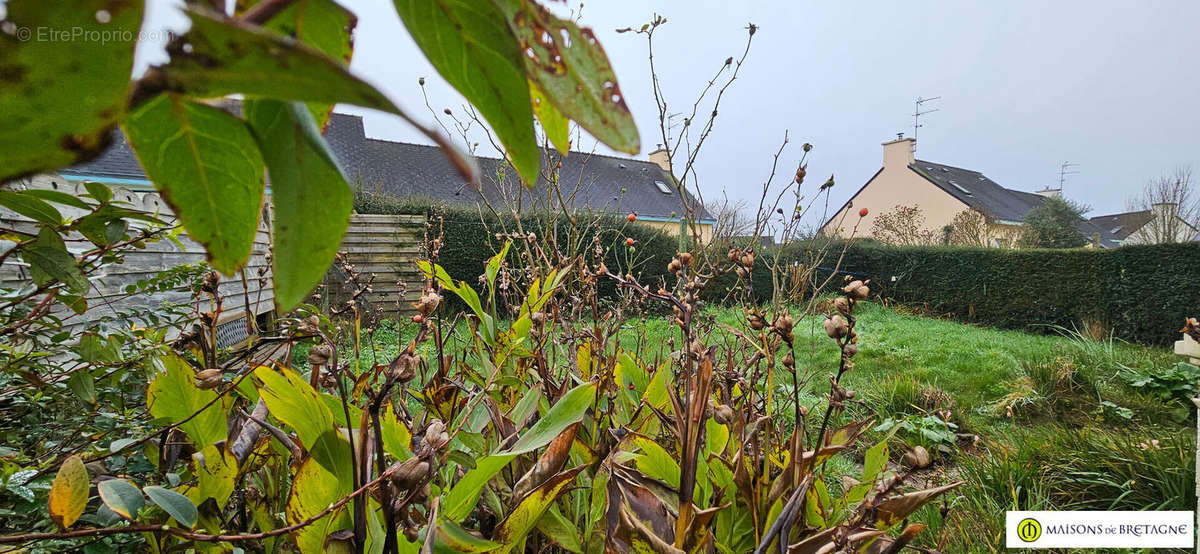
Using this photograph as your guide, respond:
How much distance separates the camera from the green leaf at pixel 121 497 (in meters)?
0.46

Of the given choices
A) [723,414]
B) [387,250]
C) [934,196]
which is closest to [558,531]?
[723,414]

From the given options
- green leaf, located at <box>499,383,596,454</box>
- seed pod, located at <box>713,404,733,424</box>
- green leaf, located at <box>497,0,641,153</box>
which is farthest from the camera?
seed pod, located at <box>713,404,733,424</box>

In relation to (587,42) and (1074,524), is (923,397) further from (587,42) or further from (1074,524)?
(587,42)

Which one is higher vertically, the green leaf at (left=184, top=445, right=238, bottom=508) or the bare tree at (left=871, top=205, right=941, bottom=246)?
the bare tree at (left=871, top=205, right=941, bottom=246)

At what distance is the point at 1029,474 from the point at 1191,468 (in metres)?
0.65

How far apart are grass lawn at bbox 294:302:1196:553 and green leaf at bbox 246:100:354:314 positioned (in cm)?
96

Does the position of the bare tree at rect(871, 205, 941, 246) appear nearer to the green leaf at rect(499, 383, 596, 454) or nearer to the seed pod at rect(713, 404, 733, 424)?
the seed pod at rect(713, 404, 733, 424)

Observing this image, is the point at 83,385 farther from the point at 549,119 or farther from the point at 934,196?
the point at 934,196

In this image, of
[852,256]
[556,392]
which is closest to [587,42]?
[556,392]

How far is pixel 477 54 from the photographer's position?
21 centimetres

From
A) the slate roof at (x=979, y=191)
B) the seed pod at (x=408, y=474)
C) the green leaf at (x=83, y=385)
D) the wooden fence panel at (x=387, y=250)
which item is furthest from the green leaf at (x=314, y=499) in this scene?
the slate roof at (x=979, y=191)

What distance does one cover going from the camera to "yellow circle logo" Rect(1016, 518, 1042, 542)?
5.90ft

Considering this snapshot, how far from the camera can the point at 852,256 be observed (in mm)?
11836

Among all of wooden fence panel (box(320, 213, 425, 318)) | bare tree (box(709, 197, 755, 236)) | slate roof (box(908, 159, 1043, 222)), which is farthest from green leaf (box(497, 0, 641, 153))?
slate roof (box(908, 159, 1043, 222))
